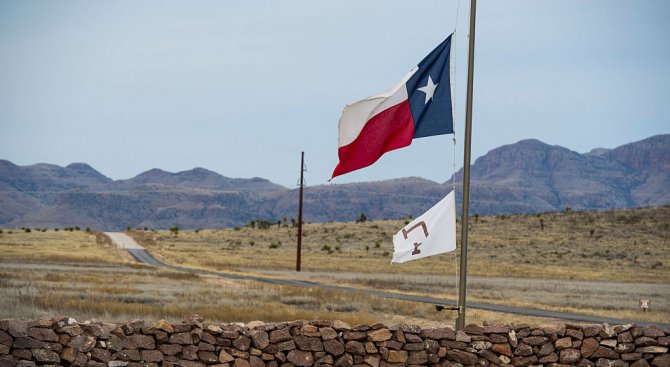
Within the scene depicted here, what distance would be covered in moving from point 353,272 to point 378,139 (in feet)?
160

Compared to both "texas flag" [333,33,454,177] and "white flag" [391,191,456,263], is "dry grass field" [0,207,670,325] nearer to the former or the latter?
"texas flag" [333,33,454,177]

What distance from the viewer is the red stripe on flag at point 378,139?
14.1 metres

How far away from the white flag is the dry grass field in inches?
443

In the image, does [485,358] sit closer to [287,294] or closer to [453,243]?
[453,243]

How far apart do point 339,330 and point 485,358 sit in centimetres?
221

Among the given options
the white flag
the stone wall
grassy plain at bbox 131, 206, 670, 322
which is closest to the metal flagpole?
the white flag

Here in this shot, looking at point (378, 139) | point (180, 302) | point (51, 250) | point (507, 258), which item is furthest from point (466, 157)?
point (51, 250)

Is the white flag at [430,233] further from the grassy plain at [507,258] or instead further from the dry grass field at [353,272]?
the grassy plain at [507,258]

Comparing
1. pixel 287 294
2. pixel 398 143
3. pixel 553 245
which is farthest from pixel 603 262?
Answer: pixel 398 143

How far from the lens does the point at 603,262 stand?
77688mm

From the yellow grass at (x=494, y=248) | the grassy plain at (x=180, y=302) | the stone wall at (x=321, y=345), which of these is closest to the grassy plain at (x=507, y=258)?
the yellow grass at (x=494, y=248)

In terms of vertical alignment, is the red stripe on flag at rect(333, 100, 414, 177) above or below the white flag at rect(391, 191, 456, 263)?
above

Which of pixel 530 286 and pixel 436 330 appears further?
pixel 530 286

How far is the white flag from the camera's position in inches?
535
